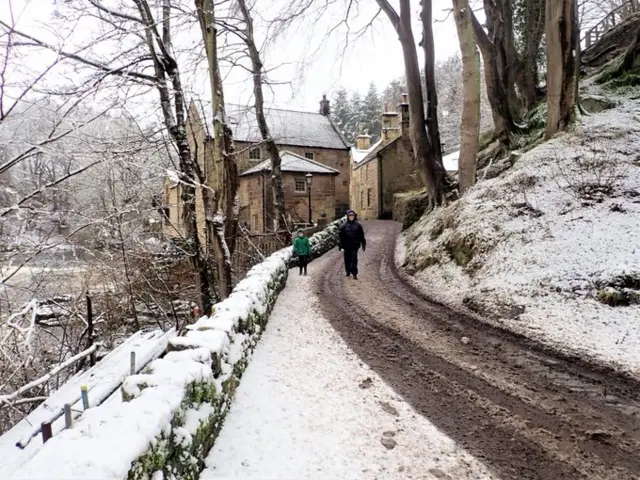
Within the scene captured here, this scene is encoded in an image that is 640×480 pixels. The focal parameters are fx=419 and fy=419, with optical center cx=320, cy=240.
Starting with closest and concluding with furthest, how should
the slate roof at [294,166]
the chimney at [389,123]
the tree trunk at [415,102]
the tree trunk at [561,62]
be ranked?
the tree trunk at [561,62] → the tree trunk at [415,102] → the slate roof at [294,166] → the chimney at [389,123]

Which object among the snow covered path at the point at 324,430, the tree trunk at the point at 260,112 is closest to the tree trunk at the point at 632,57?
the tree trunk at the point at 260,112

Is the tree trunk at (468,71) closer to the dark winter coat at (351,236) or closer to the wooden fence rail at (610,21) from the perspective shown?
the dark winter coat at (351,236)

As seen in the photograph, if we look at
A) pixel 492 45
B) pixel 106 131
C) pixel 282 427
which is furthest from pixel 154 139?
pixel 492 45

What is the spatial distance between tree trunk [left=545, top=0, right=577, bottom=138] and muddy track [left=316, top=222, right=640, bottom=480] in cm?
690

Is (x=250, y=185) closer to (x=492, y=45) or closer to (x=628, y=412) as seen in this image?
(x=492, y=45)

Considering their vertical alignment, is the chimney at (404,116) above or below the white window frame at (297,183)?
above

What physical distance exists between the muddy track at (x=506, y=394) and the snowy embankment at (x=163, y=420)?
1.93m

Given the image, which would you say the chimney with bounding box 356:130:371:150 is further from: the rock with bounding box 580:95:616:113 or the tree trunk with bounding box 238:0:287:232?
the rock with bounding box 580:95:616:113

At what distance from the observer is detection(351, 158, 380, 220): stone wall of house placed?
106 feet

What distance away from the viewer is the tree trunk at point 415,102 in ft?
44.9

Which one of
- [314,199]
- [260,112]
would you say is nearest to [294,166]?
[314,199]

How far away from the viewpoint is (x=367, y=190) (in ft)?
113

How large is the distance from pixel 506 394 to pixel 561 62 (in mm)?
9442

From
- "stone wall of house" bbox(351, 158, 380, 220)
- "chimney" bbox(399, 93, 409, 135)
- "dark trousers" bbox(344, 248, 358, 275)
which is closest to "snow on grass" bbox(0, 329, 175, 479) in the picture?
"dark trousers" bbox(344, 248, 358, 275)
